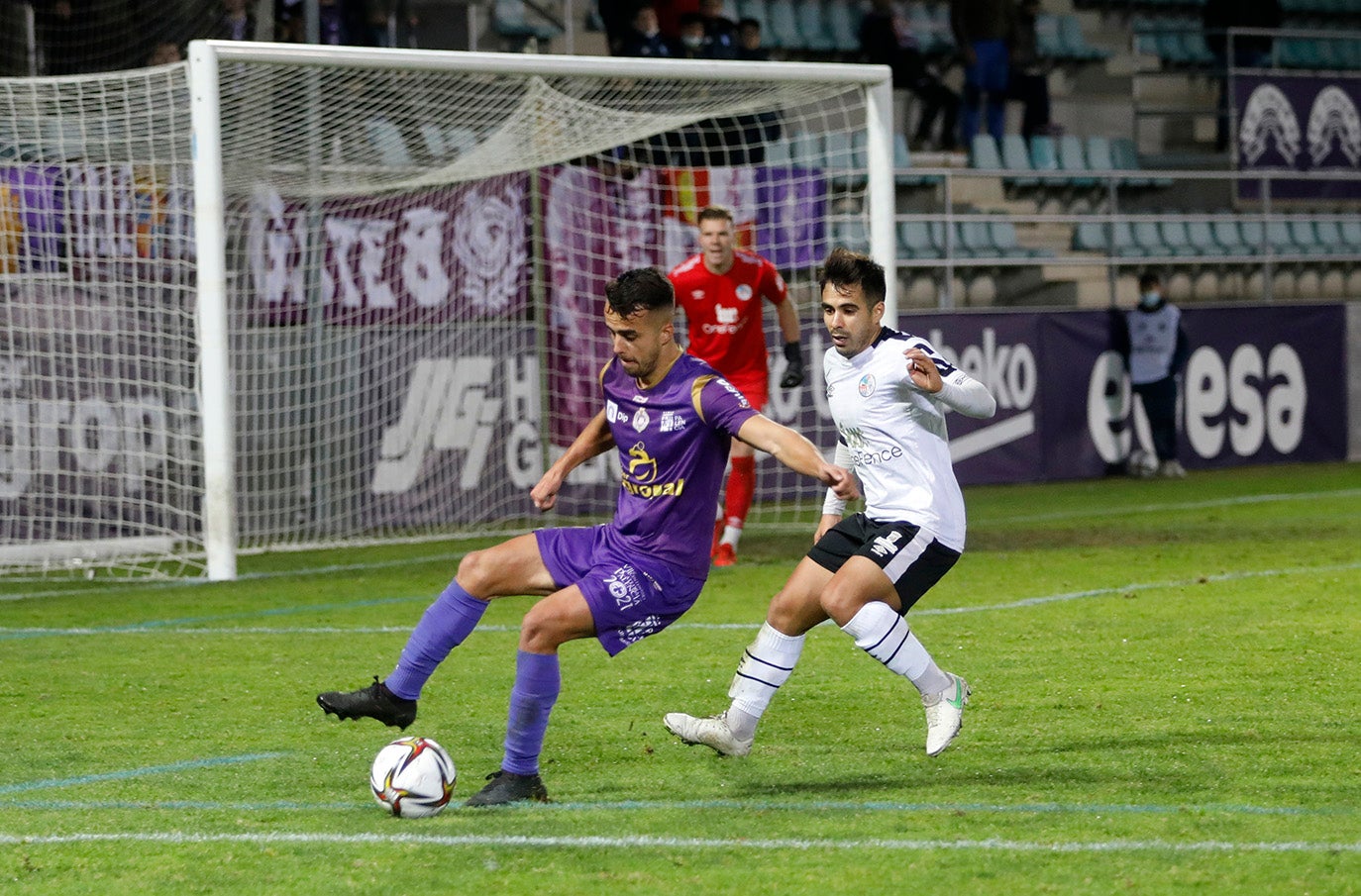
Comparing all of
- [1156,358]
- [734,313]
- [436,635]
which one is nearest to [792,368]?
[734,313]

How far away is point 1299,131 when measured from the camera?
20.4 metres

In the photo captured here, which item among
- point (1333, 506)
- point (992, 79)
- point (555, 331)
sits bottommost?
point (1333, 506)

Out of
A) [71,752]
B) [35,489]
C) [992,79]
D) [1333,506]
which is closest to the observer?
[71,752]

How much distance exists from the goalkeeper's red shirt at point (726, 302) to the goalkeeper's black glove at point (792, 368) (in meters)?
0.28

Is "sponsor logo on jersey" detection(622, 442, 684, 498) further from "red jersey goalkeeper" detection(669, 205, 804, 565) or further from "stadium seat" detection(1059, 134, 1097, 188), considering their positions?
"stadium seat" detection(1059, 134, 1097, 188)

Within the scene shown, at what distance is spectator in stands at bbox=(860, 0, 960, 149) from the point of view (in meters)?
18.9

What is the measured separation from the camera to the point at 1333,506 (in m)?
14.3

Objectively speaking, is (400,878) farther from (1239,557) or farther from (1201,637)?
(1239,557)

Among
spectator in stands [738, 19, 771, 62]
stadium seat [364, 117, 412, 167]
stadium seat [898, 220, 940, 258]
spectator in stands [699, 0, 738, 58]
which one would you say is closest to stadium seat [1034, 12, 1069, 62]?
stadium seat [898, 220, 940, 258]

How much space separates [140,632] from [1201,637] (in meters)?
4.97

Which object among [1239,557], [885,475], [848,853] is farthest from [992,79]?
[848,853]

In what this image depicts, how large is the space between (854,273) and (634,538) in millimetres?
1105

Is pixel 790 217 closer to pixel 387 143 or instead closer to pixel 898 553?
pixel 387 143

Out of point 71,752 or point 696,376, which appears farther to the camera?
point 71,752
